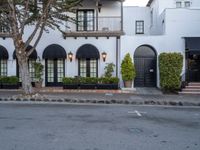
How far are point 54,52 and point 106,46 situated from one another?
3.91 metres

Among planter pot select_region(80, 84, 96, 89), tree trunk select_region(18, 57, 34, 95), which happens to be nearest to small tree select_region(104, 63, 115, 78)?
planter pot select_region(80, 84, 96, 89)

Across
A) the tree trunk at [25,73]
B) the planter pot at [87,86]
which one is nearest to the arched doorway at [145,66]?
the planter pot at [87,86]

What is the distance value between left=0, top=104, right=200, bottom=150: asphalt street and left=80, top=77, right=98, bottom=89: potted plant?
11358 mm

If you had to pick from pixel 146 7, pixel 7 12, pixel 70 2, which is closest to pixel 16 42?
pixel 7 12

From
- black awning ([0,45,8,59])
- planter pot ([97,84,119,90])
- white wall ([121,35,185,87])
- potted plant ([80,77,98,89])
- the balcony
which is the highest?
the balcony

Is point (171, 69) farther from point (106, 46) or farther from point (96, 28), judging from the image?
point (96, 28)

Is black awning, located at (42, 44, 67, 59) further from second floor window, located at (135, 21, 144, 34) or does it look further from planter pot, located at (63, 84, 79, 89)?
second floor window, located at (135, 21, 144, 34)

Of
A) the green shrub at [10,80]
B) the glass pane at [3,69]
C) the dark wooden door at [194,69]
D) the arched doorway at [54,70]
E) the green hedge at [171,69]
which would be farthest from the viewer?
the glass pane at [3,69]

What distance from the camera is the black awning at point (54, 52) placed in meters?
26.5

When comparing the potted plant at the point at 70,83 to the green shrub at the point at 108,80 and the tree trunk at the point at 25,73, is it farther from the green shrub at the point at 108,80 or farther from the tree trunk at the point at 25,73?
the tree trunk at the point at 25,73

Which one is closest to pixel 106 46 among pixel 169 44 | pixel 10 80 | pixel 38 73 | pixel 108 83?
pixel 108 83

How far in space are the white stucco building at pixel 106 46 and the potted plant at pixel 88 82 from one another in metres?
Result: 1.60

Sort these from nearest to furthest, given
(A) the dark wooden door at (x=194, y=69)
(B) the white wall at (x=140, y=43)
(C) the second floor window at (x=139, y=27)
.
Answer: (A) the dark wooden door at (x=194, y=69)
(B) the white wall at (x=140, y=43)
(C) the second floor window at (x=139, y=27)

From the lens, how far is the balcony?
87.1ft
